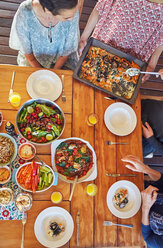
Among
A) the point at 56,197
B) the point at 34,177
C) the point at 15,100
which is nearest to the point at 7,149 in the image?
the point at 34,177

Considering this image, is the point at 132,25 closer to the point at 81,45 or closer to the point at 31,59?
the point at 81,45

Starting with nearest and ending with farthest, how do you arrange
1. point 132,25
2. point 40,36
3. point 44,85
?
point 44,85, point 40,36, point 132,25

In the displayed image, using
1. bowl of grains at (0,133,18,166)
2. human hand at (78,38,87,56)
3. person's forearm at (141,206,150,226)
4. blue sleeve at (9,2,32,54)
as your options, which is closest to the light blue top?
blue sleeve at (9,2,32,54)

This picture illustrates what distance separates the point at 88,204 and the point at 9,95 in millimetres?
1076

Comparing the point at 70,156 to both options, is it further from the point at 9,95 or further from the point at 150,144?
the point at 150,144

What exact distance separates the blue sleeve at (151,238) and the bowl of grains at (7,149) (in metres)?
1.12

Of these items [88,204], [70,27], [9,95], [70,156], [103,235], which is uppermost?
[70,27]

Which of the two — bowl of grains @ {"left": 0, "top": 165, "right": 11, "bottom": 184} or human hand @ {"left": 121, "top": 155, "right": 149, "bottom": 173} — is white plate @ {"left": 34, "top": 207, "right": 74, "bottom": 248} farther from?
human hand @ {"left": 121, "top": 155, "right": 149, "bottom": 173}

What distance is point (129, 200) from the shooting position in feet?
5.25

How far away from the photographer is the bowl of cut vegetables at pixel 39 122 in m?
1.48

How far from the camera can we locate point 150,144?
2006 millimetres

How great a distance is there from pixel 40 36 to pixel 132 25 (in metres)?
0.90

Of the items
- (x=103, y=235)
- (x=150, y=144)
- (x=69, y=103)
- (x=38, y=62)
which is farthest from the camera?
(x=38, y=62)

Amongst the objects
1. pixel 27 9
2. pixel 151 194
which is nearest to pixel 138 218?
pixel 151 194
